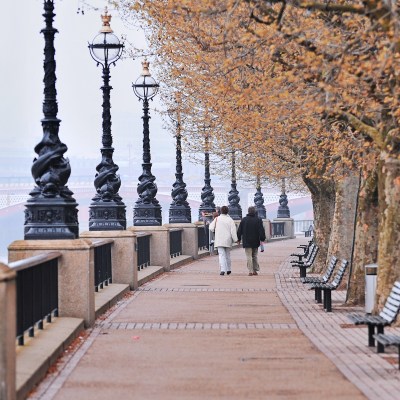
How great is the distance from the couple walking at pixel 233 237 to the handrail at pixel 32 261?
645 inches

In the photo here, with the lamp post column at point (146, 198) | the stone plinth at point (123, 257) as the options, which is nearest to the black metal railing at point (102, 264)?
the stone plinth at point (123, 257)

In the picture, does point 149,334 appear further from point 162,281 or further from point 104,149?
point 162,281

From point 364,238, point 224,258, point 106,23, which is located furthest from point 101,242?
point 224,258

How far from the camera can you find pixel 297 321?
20297 millimetres

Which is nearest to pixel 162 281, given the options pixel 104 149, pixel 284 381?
pixel 104 149

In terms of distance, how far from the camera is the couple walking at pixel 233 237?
1352 inches

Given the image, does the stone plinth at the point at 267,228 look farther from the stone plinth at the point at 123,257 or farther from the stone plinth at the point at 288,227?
the stone plinth at the point at 123,257

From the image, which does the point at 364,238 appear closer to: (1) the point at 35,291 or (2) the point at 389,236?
(2) the point at 389,236

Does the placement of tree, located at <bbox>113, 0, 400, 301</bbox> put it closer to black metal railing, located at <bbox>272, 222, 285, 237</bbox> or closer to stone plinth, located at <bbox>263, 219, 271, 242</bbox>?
stone plinth, located at <bbox>263, 219, 271, 242</bbox>

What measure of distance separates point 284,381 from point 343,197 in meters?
17.2

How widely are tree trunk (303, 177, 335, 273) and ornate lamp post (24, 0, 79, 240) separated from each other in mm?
19136

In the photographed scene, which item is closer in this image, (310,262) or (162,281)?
(162,281)

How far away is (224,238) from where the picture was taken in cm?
3422

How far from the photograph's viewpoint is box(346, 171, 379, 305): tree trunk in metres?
23.5
